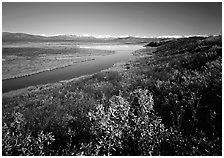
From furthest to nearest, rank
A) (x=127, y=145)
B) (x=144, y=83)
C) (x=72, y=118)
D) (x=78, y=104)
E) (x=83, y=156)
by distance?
1. (x=144, y=83)
2. (x=78, y=104)
3. (x=72, y=118)
4. (x=127, y=145)
5. (x=83, y=156)

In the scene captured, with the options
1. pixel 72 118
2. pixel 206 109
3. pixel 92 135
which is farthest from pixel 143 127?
pixel 72 118

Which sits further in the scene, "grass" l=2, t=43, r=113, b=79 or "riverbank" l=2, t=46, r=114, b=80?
"grass" l=2, t=43, r=113, b=79

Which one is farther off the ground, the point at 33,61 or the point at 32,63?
the point at 33,61

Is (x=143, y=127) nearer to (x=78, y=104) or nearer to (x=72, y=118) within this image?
(x=72, y=118)

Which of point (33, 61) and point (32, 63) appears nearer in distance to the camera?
point (32, 63)

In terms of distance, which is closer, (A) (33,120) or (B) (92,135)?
(B) (92,135)

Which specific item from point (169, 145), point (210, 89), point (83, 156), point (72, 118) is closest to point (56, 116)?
point (72, 118)

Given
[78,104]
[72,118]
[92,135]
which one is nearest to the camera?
[92,135]

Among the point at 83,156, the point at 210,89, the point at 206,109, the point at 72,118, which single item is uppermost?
the point at 210,89

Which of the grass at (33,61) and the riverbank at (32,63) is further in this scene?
the grass at (33,61)

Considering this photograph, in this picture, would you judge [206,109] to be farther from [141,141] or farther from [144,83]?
[144,83]

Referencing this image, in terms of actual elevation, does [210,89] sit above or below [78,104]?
above
